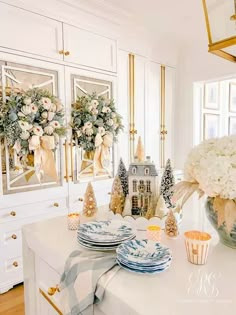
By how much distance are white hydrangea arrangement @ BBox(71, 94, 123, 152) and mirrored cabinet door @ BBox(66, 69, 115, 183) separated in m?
0.07

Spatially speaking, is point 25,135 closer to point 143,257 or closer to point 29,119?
point 29,119

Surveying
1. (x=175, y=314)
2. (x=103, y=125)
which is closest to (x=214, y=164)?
(x=175, y=314)

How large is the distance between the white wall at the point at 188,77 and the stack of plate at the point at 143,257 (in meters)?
2.90

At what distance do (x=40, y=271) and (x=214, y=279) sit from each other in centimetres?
70

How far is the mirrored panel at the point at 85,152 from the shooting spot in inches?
93.0

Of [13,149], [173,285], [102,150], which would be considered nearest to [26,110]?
[13,149]

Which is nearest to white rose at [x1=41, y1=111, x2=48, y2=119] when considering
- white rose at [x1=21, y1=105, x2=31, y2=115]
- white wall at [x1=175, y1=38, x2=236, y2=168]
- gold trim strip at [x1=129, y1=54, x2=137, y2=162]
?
white rose at [x1=21, y1=105, x2=31, y2=115]

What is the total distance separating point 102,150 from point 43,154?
2.03 feet

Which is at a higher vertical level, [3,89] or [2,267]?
[3,89]

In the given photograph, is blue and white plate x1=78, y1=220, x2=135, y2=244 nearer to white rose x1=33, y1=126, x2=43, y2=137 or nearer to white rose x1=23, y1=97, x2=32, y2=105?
white rose x1=33, y1=126, x2=43, y2=137

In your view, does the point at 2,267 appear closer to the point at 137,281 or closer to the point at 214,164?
the point at 137,281

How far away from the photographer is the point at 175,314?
576 mm

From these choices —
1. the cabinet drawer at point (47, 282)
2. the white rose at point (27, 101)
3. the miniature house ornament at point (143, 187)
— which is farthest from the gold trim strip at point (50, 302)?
the white rose at point (27, 101)

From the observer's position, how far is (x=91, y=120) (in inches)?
90.4
